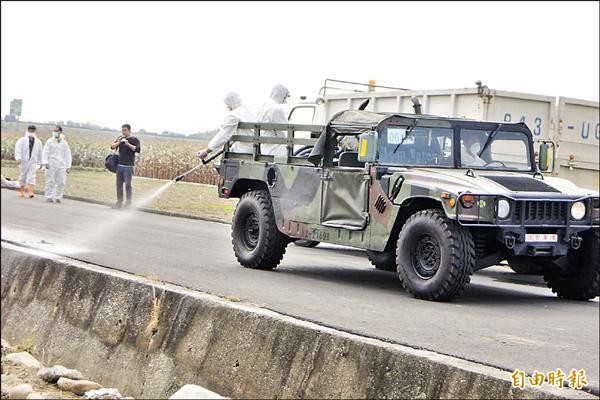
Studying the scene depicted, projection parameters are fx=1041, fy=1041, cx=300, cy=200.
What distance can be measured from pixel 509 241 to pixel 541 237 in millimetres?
433

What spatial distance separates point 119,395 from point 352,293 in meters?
3.14

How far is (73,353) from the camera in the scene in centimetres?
937

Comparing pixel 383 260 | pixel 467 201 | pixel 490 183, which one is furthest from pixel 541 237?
pixel 383 260

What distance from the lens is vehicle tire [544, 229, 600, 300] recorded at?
10.5m

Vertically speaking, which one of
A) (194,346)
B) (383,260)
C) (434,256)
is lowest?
(194,346)

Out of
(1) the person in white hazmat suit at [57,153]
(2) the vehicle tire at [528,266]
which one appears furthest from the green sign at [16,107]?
(2) the vehicle tire at [528,266]

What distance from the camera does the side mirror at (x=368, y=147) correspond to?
34.9 feet

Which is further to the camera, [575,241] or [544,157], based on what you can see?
[544,157]

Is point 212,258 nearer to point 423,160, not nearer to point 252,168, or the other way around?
point 252,168

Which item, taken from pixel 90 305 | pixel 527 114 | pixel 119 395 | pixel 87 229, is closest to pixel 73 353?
pixel 90 305

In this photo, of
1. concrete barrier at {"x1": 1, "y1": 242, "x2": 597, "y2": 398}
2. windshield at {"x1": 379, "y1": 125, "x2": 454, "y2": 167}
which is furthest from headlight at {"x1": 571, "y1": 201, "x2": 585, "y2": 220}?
concrete barrier at {"x1": 1, "y1": 242, "x2": 597, "y2": 398}

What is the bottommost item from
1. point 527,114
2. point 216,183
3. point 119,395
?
point 119,395

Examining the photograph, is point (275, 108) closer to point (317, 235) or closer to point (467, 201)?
point (317, 235)

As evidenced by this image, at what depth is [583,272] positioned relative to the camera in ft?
35.3
